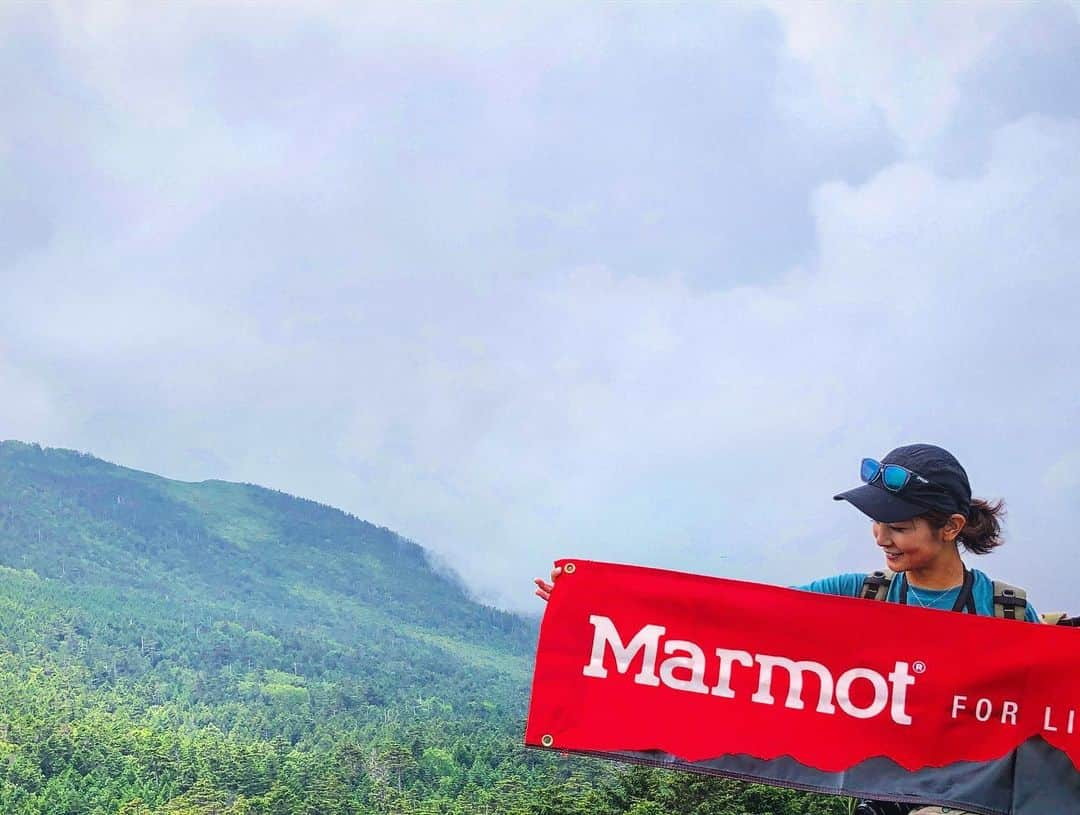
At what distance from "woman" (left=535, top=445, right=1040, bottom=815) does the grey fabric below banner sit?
0.06 m

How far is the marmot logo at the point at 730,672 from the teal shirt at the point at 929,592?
0.72 ft

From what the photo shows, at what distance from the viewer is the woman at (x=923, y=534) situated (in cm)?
365

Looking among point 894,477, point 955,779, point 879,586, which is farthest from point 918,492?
point 955,779

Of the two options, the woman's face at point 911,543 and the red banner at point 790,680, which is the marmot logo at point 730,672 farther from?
the woman's face at point 911,543

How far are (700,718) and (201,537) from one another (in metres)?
87.0

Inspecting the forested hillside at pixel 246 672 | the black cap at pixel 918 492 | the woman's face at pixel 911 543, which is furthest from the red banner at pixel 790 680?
the forested hillside at pixel 246 672

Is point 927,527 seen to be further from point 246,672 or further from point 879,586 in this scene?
point 246,672

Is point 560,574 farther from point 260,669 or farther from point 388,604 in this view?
point 388,604

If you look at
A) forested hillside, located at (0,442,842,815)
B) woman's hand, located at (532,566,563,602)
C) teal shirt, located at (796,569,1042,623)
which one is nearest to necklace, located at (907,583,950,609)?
teal shirt, located at (796,569,1042,623)

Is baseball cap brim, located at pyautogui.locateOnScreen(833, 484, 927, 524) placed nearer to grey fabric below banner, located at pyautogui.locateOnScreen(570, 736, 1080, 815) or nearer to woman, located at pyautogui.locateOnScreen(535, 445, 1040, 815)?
woman, located at pyautogui.locateOnScreen(535, 445, 1040, 815)

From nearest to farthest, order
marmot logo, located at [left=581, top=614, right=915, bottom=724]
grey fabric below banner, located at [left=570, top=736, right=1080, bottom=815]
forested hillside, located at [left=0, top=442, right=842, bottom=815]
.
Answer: grey fabric below banner, located at [left=570, top=736, right=1080, bottom=815]
marmot logo, located at [left=581, top=614, right=915, bottom=724]
forested hillside, located at [left=0, top=442, right=842, bottom=815]

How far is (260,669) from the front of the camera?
204 ft

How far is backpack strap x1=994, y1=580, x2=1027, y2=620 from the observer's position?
12.2 feet

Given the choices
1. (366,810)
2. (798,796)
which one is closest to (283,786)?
(366,810)
